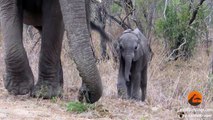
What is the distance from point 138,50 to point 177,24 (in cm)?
630

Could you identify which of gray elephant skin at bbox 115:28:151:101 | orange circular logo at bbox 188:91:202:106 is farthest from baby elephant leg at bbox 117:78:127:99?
orange circular logo at bbox 188:91:202:106

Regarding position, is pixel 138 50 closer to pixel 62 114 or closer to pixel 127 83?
pixel 127 83

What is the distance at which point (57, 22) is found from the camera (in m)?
6.20

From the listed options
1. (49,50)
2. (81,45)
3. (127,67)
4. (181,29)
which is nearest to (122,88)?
(127,67)

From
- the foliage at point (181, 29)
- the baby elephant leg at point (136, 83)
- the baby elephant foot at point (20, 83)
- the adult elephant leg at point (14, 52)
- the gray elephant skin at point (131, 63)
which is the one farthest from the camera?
the foliage at point (181, 29)

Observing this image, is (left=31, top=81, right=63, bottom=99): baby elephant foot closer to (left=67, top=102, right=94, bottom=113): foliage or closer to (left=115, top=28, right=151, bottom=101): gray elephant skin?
(left=67, top=102, right=94, bottom=113): foliage

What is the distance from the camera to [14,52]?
573cm

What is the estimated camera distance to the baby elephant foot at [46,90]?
19.8 feet

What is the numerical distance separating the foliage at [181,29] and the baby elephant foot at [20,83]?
846 centimetres

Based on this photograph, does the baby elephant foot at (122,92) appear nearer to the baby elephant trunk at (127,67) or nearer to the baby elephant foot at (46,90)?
the baby elephant trunk at (127,67)

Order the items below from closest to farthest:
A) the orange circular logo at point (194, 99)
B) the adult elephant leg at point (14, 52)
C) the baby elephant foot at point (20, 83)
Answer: the adult elephant leg at point (14, 52) → the baby elephant foot at point (20, 83) → the orange circular logo at point (194, 99)

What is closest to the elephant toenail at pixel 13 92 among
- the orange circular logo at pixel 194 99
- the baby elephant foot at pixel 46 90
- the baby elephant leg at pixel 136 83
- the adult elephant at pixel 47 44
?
the adult elephant at pixel 47 44

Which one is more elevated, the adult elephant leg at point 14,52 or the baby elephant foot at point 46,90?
the adult elephant leg at point 14,52

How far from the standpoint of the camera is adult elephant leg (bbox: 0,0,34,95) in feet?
18.9
